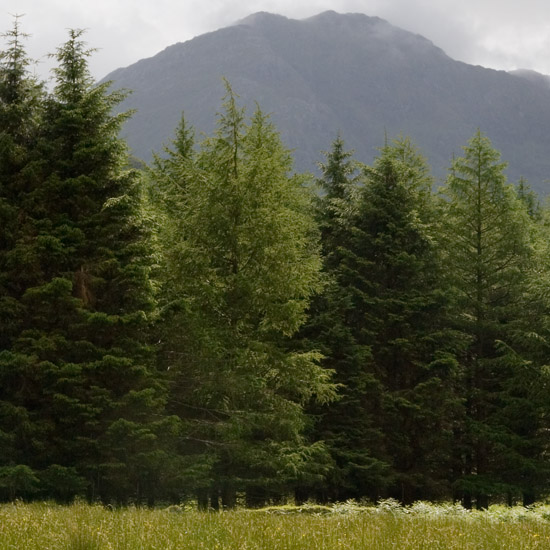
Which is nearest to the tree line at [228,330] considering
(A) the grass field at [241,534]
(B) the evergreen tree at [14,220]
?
(B) the evergreen tree at [14,220]

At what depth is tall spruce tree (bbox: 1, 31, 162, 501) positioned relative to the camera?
53.4 ft

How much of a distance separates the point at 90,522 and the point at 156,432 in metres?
9.82

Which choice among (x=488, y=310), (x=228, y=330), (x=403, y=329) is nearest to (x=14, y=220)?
(x=228, y=330)

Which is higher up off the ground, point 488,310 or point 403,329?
point 488,310

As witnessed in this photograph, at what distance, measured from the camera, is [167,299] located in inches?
761

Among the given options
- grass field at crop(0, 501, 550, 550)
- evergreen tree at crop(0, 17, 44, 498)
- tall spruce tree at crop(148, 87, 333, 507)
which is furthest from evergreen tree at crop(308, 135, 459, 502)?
grass field at crop(0, 501, 550, 550)

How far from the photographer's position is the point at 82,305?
17.1 m

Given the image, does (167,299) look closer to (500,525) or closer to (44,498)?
(44,498)

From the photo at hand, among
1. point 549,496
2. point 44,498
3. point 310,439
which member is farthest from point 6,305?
point 549,496

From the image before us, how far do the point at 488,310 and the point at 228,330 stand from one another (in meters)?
12.1

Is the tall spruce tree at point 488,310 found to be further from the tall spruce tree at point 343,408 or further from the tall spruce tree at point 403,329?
the tall spruce tree at point 343,408

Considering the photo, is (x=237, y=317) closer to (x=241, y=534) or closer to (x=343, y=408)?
(x=343, y=408)

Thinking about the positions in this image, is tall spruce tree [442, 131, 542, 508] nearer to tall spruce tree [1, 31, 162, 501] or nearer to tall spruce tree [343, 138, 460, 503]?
tall spruce tree [343, 138, 460, 503]

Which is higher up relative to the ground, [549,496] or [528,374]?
[528,374]
